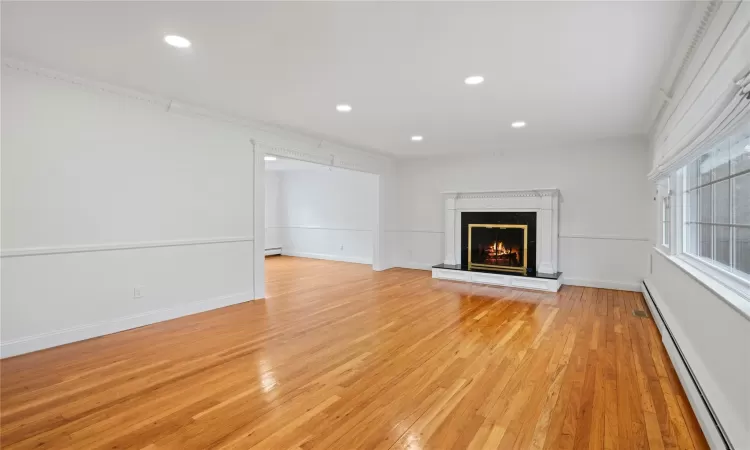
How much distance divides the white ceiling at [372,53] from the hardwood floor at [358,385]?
Result: 7.66 ft

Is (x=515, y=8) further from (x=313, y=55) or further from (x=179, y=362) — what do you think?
(x=179, y=362)

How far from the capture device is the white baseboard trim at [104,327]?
9.97 ft

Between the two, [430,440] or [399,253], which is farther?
[399,253]

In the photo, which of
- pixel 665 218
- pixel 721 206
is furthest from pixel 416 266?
pixel 721 206

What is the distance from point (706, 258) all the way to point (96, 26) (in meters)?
4.67

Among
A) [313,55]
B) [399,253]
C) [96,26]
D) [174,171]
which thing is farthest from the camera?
[399,253]

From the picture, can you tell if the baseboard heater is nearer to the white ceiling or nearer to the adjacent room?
the adjacent room

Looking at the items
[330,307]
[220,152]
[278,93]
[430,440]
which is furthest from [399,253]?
[430,440]

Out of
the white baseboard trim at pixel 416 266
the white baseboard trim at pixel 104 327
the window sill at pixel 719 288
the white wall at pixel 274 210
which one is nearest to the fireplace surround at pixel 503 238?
the white baseboard trim at pixel 416 266

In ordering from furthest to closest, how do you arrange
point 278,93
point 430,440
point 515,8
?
1. point 278,93
2. point 515,8
3. point 430,440

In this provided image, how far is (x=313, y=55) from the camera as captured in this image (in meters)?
2.78

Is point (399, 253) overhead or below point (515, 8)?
below

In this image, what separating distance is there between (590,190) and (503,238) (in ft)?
5.10

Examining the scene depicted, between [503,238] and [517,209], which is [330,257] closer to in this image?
[503,238]
